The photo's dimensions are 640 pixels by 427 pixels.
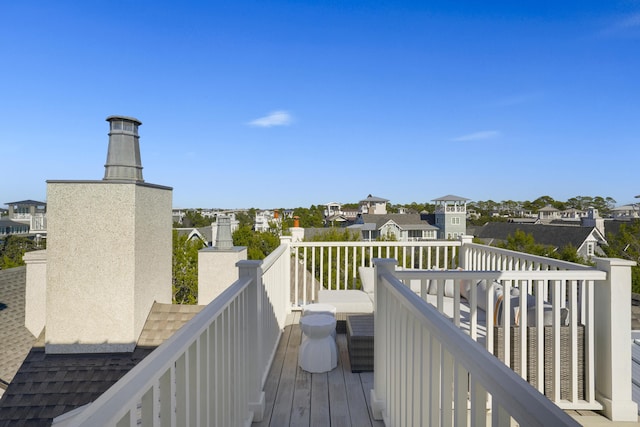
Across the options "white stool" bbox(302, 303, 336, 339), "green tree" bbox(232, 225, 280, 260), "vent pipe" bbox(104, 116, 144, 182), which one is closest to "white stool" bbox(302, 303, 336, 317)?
"white stool" bbox(302, 303, 336, 339)

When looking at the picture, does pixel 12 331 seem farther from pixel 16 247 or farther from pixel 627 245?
pixel 627 245

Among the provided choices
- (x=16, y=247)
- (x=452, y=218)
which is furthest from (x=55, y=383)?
(x=452, y=218)

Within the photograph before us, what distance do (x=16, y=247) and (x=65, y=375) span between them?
87.5ft

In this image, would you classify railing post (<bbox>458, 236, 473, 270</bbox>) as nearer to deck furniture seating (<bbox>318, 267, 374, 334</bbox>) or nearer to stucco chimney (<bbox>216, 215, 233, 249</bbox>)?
deck furniture seating (<bbox>318, 267, 374, 334</bbox>)

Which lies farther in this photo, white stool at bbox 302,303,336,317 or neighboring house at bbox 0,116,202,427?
white stool at bbox 302,303,336,317

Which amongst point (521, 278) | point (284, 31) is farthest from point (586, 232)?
point (521, 278)

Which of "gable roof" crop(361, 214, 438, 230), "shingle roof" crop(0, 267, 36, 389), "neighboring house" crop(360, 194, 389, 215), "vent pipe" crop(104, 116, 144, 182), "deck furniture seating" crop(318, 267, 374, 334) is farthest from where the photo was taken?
"neighboring house" crop(360, 194, 389, 215)

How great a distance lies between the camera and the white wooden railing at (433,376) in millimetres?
671

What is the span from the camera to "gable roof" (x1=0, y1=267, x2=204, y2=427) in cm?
297

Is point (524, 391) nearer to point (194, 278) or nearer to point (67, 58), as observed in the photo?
point (67, 58)

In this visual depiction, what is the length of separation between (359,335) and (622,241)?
24.4 meters

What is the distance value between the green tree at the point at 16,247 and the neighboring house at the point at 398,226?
24.5 m

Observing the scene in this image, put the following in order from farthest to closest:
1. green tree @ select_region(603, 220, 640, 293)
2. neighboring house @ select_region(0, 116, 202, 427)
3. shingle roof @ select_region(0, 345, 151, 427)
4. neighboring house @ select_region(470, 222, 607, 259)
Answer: neighboring house @ select_region(470, 222, 607, 259) < green tree @ select_region(603, 220, 640, 293) < neighboring house @ select_region(0, 116, 202, 427) < shingle roof @ select_region(0, 345, 151, 427)

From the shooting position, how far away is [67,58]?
316 inches
